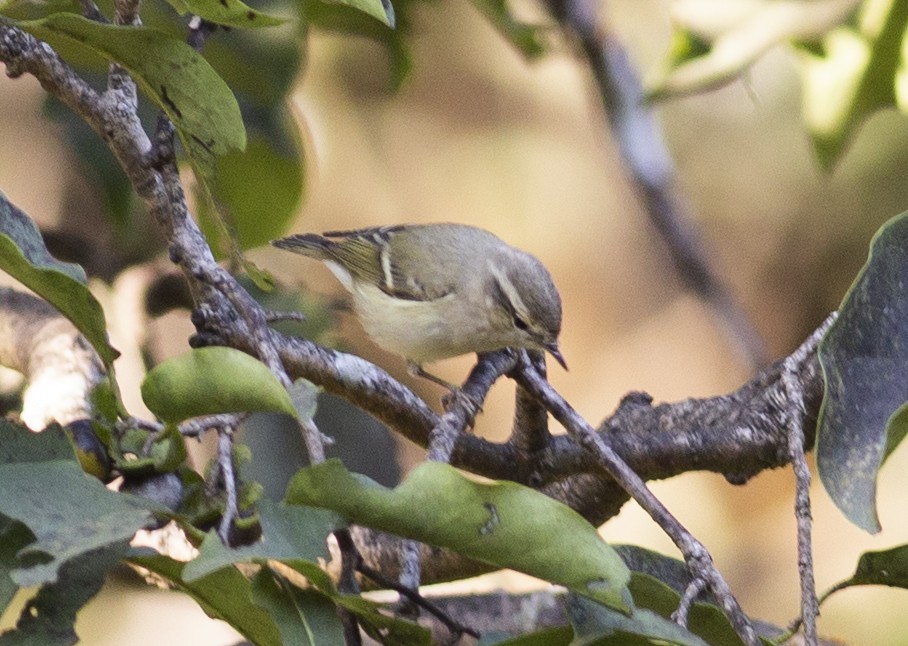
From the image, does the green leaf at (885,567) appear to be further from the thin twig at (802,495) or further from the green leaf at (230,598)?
the green leaf at (230,598)

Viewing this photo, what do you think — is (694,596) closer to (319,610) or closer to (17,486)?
(319,610)

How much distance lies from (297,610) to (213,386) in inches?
5.4

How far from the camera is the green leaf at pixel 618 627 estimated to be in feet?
1.98

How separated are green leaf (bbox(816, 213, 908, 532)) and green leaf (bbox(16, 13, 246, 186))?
1.43 feet

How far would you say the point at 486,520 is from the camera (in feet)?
1.94

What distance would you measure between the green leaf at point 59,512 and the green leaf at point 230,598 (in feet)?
0.17

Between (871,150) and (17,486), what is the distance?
277cm

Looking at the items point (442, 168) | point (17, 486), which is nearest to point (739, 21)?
point (17, 486)

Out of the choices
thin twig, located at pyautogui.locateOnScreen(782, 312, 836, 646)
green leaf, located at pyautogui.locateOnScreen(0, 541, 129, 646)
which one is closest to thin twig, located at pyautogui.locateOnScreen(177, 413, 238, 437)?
green leaf, located at pyautogui.locateOnScreen(0, 541, 129, 646)

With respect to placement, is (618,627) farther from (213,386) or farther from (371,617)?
(213,386)

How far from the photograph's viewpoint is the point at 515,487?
60 cm

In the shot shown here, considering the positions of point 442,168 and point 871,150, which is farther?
point 442,168

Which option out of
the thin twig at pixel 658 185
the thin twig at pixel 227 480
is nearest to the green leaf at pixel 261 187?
the thin twig at pixel 227 480

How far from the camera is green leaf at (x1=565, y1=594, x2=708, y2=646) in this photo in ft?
1.98
